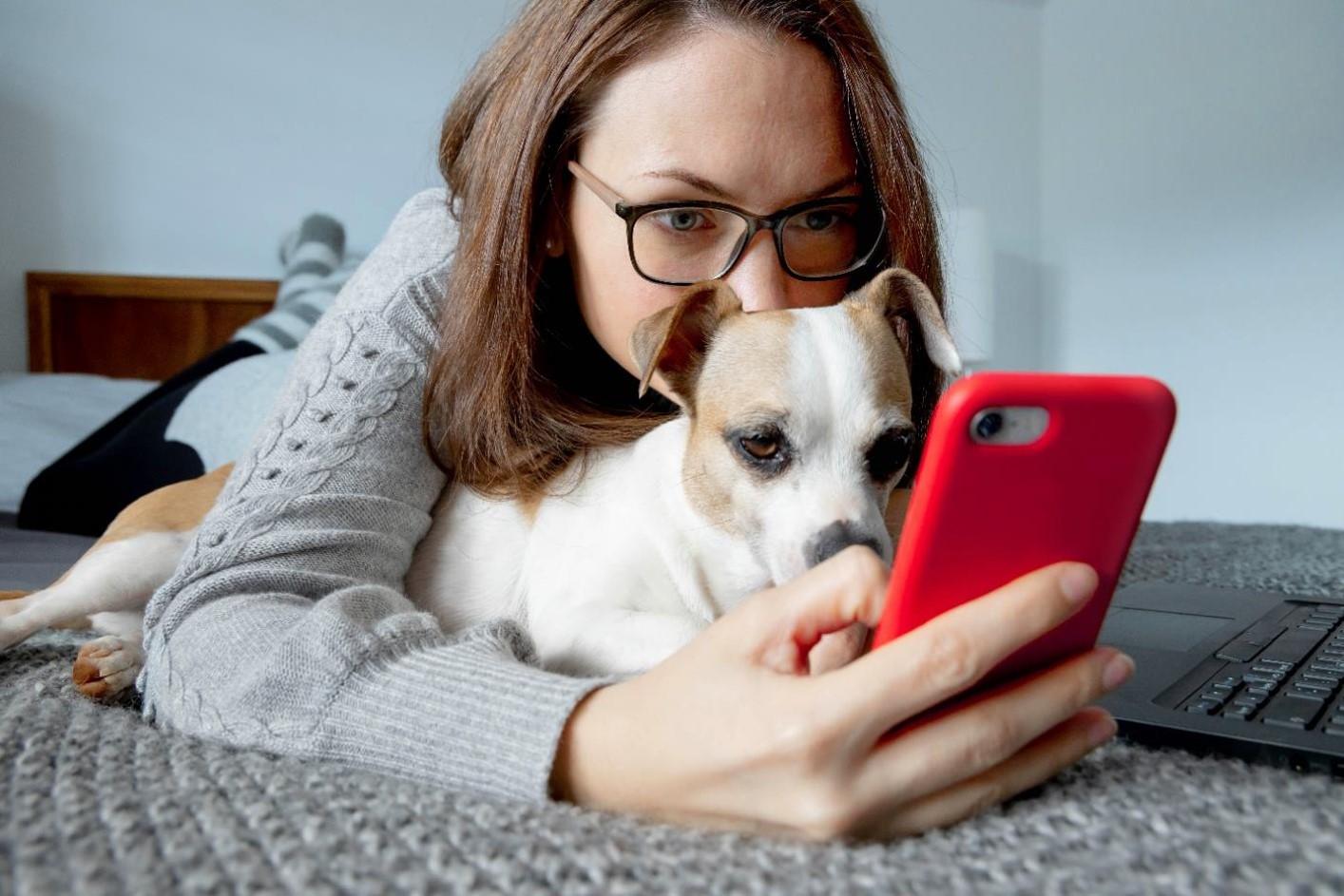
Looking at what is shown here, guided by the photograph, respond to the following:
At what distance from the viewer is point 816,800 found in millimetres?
534

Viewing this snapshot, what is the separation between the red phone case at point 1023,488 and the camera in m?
0.51

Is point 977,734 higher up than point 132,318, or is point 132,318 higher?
point 977,734

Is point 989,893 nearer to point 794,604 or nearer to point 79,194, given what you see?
point 794,604

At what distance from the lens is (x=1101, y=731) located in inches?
24.0

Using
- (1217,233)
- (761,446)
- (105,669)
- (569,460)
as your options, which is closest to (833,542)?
(761,446)

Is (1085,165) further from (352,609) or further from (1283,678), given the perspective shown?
(352,609)

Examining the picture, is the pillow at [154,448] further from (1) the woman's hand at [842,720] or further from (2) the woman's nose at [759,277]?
(1) the woman's hand at [842,720]

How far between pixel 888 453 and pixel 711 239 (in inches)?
12.1

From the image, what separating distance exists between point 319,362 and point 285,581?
0.31m

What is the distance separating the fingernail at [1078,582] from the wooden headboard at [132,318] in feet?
10.4

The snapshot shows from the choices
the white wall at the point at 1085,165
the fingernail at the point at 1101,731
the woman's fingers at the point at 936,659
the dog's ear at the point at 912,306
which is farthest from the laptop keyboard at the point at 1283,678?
the white wall at the point at 1085,165

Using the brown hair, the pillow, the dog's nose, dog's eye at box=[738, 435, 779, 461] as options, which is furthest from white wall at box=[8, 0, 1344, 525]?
the dog's nose

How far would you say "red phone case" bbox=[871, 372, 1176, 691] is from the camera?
51 centimetres

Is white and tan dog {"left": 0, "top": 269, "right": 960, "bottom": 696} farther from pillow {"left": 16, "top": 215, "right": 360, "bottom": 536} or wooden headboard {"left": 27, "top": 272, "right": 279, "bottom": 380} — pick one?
wooden headboard {"left": 27, "top": 272, "right": 279, "bottom": 380}
